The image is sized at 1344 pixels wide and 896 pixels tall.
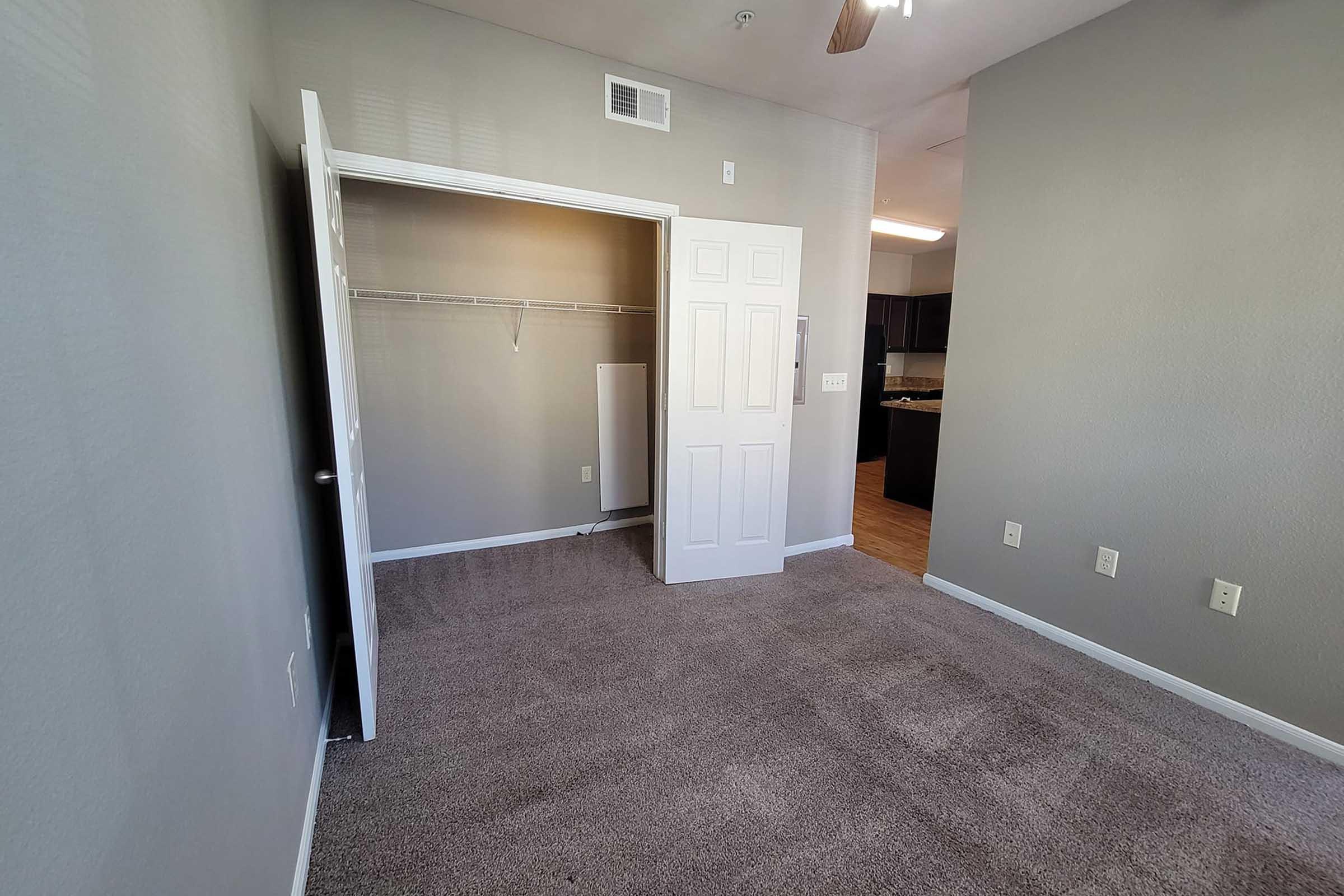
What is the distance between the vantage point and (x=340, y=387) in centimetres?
158

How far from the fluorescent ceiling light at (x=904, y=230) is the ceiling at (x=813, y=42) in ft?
7.31

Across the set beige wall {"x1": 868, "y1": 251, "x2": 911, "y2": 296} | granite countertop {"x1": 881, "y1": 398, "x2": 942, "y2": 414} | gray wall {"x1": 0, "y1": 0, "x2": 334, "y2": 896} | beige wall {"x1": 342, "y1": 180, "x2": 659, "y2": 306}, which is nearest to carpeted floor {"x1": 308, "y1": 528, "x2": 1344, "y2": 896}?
gray wall {"x1": 0, "y1": 0, "x2": 334, "y2": 896}

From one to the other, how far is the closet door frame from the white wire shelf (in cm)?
73

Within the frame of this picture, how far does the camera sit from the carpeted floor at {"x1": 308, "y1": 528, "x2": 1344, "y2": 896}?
139 cm

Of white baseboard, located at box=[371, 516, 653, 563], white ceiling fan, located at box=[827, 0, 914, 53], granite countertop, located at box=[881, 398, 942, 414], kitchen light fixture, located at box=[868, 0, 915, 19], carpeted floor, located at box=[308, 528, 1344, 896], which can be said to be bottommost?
carpeted floor, located at box=[308, 528, 1344, 896]

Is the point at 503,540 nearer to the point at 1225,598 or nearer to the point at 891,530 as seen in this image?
the point at 891,530

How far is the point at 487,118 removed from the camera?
238 centimetres

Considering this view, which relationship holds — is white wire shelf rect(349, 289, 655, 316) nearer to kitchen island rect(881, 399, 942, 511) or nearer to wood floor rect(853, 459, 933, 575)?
wood floor rect(853, 459, 933, 575)

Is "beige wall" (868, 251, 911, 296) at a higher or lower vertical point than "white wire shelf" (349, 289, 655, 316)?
higher

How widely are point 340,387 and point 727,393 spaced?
6.33 ft

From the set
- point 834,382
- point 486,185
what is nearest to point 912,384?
point 834,382

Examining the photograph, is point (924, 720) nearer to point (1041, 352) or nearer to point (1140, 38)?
point (1041, 352)

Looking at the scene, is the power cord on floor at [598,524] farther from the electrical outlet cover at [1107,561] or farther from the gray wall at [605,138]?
the electrical outlet cover at [1107,561]

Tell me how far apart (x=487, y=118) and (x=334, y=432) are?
Answer: 5.50ft
